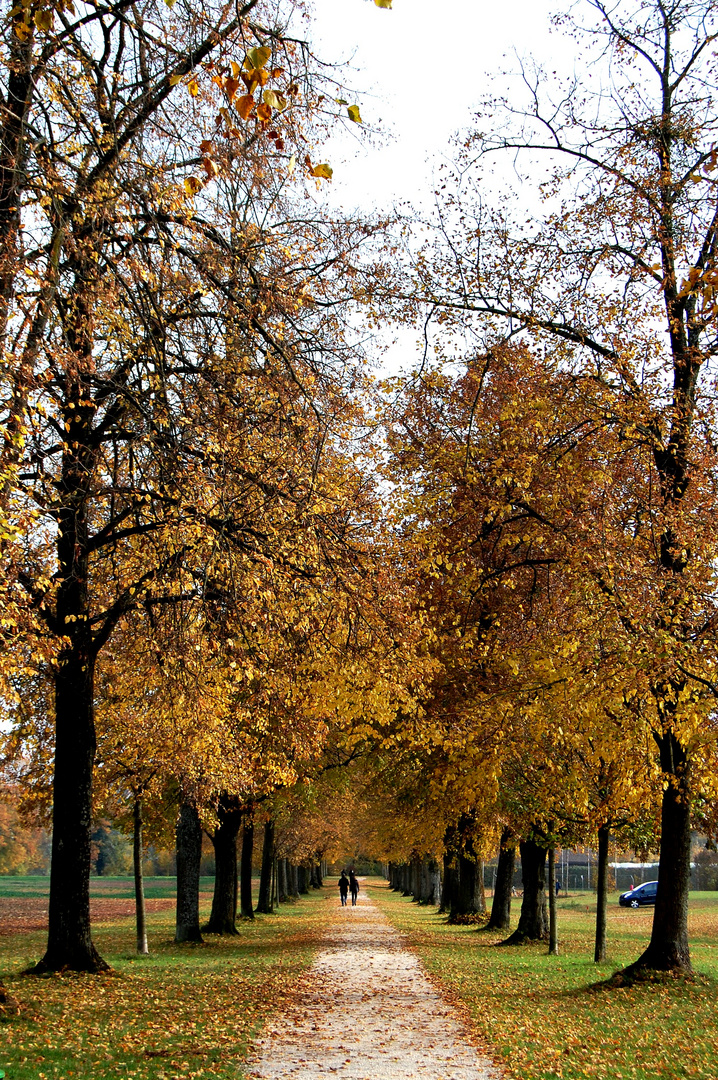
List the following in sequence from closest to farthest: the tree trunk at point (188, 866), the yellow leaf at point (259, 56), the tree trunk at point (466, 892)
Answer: the yellow leaf at point (259, 56) → the tree trunk at point (188, 866) → the tree trunk at point (466, 892)

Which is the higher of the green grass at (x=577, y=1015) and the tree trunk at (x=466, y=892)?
the green grass at (x=577, y=1015)

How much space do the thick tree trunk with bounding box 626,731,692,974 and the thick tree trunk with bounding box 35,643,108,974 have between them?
7998 mm

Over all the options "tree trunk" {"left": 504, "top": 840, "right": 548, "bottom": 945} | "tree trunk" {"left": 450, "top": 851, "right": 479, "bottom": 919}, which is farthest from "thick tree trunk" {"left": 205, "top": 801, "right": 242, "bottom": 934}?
"tree trunk" {"left": 450, "top": 851, "right": 479, "bottom": 919}

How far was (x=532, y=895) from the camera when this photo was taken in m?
23.8

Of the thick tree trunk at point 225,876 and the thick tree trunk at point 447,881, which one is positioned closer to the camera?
the thick tree trunk at point 225,876

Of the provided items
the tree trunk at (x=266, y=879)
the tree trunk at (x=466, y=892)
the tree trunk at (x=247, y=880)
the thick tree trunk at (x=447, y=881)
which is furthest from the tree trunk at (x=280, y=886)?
the tree trunk at (x=466, y=892)

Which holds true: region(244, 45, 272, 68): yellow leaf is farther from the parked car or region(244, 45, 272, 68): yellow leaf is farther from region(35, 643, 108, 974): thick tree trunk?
the parked car

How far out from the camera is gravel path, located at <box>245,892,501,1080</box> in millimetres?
7910

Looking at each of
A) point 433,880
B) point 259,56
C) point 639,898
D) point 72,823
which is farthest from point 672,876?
point 639,898

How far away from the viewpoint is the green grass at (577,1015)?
8.36 m

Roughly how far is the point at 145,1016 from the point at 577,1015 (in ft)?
16.7

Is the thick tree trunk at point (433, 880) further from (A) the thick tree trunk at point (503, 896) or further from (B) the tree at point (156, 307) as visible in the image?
(B) the tree at point (156, 307)

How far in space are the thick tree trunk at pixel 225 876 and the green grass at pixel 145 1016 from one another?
6.67 metres

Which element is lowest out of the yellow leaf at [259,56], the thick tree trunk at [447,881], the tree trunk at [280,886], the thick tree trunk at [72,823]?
the tree trunk at [280,886]
